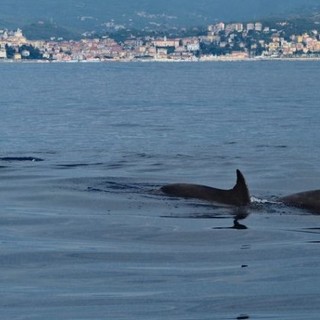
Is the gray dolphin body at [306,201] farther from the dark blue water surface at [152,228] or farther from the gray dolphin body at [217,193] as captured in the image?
the gray dolphin body at [217,193]

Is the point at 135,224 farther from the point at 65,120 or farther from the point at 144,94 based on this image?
the point at 144,94

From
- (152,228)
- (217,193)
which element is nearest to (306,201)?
(217,193)

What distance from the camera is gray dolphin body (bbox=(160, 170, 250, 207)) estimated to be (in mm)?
19594

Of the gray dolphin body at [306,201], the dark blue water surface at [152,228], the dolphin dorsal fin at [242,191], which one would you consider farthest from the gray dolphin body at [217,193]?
the gray dolphin body at [306,201]

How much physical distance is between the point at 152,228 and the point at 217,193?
9.64 feet

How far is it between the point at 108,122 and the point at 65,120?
2038mm

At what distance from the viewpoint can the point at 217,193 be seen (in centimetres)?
2009

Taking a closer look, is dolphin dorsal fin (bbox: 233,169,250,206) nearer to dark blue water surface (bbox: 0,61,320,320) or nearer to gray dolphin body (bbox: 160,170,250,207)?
gray dolphin body (bbox: 160,170,250,207)

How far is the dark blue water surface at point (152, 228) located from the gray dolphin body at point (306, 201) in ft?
0.60

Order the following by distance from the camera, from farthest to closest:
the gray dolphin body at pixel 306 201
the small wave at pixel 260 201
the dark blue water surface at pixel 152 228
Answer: the small wave at pixel 260 201 → the gray dolphin body at pixel 306 201 → the dark blue water surface at pixel 152 228

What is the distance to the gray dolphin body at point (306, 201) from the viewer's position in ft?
62.9

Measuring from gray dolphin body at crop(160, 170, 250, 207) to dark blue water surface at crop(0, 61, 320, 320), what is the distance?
0.75 feet

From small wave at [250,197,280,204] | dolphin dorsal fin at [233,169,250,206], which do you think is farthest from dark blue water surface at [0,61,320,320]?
dolphin dorsal fin at [233,169,250,206]

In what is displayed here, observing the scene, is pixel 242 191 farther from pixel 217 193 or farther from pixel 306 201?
pixel 306 201
